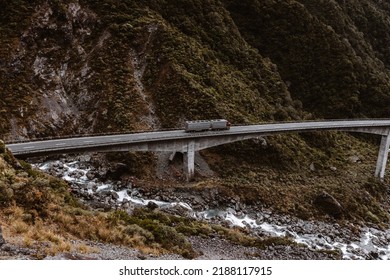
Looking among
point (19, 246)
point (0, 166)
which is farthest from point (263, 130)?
point (19, 246)

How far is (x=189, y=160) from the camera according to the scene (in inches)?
1905

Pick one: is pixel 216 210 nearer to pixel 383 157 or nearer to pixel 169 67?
pixel 169 67

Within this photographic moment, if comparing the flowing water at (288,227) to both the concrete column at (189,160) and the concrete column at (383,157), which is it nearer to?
the concrete column at (189,160)

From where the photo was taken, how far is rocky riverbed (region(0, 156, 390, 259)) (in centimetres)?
3844

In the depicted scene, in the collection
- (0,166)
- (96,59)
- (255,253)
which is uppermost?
(96,59)

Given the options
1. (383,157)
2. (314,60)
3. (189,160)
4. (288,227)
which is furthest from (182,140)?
(314,60)

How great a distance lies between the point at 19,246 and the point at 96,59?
4509 cm

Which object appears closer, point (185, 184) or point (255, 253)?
point (255, 253)

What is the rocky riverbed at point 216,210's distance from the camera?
38438 mm

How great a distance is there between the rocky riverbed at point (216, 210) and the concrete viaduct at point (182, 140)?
4337 mm

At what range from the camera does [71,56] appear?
57781mm

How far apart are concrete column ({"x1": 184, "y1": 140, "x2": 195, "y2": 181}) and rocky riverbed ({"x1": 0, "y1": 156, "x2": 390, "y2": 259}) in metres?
3.15

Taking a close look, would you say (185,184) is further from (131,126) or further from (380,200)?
(380,200)

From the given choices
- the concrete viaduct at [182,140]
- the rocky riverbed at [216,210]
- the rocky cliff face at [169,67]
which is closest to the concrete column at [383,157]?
the concrete viaduct at [182,140]
